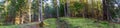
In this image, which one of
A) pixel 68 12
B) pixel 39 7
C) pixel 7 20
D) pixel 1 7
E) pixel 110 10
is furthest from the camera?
pixel 68 12

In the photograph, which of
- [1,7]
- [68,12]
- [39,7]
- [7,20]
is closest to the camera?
[7,20]

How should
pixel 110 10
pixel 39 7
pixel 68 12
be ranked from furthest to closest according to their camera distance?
pixel 68 12
pixel 39 7
pixel 110 10

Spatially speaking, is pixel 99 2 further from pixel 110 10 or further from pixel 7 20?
pixel 7 20

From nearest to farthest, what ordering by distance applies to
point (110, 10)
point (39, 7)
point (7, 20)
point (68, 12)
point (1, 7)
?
point (110, 10), point (7, 20), point (1, 7), point (39, 7), point (68, 12)

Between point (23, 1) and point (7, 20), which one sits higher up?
point (23, 1)

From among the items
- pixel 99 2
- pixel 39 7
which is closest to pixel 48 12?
pixel 39 7

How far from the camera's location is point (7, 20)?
15.4 metres

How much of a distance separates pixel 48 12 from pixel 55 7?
1.11 m

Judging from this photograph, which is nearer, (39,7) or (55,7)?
(39,7)

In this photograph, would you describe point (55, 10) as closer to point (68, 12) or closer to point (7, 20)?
point (68, 12)

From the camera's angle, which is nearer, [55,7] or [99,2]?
[99,2]

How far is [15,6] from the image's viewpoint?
1591cm

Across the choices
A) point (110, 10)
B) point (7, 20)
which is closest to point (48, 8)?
point (7, 20)

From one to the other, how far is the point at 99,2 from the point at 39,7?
15.8ft
